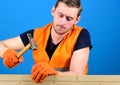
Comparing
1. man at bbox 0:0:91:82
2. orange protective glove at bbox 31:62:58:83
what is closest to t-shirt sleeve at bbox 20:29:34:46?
man at bbox 0:0:91:82

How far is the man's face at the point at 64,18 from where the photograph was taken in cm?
175

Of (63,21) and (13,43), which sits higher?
(63,21)

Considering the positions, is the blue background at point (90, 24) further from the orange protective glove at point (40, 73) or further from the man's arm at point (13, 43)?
the orange protective glove at point (40, 73)

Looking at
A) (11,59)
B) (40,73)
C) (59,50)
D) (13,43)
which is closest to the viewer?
(40,73)

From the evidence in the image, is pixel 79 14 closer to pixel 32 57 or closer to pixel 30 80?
pixel 32 57

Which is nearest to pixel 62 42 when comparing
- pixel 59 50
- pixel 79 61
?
pixel 59 50

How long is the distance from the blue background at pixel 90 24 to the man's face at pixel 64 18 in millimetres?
155

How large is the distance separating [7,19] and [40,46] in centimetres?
31

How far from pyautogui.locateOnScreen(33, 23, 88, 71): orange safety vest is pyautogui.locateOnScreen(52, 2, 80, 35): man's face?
39 mm

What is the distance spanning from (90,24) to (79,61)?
442mm

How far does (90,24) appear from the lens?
1.99 m

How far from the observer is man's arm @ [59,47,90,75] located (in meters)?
1.59

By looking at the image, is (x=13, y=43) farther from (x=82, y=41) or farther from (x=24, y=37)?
(x=82, y=41)

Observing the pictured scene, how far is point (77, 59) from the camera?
5.37 feet
